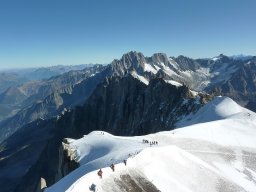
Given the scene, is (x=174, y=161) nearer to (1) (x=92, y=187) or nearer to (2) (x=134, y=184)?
(2) (x=134, y=184)

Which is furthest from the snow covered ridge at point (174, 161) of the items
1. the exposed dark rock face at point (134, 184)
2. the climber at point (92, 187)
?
the climber at point (92, 187)

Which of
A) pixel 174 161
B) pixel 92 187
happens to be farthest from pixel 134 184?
pixel 174 161

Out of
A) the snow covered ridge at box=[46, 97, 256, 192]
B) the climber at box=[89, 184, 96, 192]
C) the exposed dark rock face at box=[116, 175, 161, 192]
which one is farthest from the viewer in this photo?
the snow covered ridge at box=[46, 97, 256, 192]

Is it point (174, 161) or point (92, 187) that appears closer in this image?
point (92, 187)

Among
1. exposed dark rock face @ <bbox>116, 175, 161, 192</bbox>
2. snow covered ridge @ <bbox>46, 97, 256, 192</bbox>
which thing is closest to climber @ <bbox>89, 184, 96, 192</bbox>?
snow covered ridge @ <bbox>46, 97, 256, 192</bbox>

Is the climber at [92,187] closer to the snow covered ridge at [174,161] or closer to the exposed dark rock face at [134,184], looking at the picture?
the snow covered ridge at [174,161]

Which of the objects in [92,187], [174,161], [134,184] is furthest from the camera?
[174,161]

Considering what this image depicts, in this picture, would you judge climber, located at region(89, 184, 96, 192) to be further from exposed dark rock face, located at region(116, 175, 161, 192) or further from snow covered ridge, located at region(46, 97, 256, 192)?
exposed dark rock face, located at region(116, 175, 161, 192)

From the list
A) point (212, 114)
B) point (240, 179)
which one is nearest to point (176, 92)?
point (212, 114)
